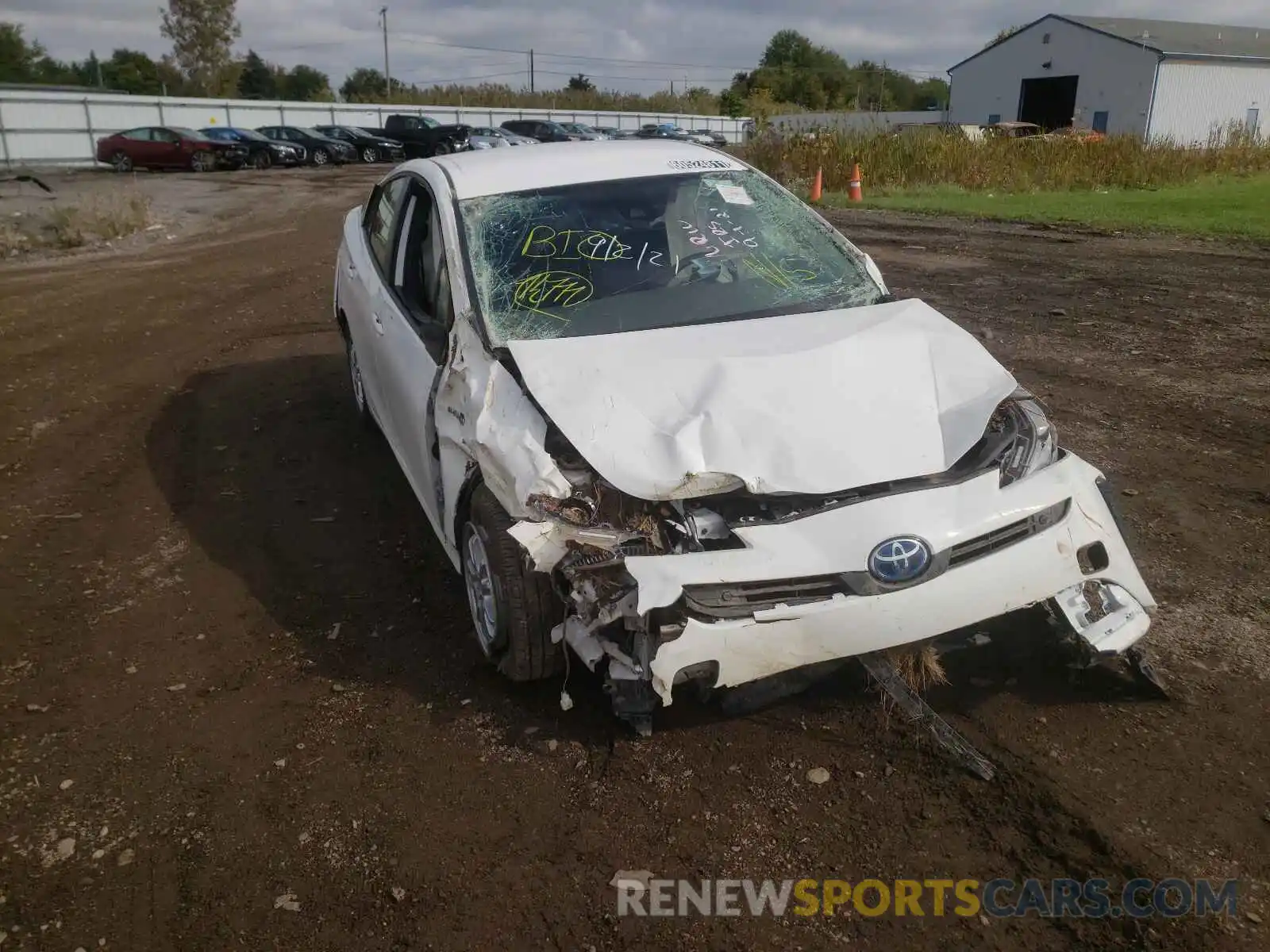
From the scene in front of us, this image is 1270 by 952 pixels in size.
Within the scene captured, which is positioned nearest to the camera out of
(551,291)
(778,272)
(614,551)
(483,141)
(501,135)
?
(614,551)

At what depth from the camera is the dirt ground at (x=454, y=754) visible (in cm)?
259

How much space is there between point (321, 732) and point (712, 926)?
1580 mm

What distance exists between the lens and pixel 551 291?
3947mm

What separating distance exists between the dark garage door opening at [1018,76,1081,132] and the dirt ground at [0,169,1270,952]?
46.0 m

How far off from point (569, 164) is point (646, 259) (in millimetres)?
752

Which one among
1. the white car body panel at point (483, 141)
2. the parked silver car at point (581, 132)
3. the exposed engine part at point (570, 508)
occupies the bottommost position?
the exposed engine part at point (570, 508)

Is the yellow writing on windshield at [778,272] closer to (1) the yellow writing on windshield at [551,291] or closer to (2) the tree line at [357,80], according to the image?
(1) the yellow writing on windshield at [551,291]

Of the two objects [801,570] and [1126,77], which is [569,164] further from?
[1126,77]

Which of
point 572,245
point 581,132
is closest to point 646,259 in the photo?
point 572,245

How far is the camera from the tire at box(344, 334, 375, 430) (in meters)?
5.89

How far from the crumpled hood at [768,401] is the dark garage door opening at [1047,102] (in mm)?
48101

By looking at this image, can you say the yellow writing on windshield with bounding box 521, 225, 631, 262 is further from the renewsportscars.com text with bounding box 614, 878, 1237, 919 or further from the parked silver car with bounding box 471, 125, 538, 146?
the parked silver car with bounding box 471, 125, 538, 146

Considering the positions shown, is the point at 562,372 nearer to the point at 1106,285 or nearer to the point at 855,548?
the point at 855,548

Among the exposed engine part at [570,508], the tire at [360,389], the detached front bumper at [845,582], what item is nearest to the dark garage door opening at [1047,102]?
the tire at [360,389]
